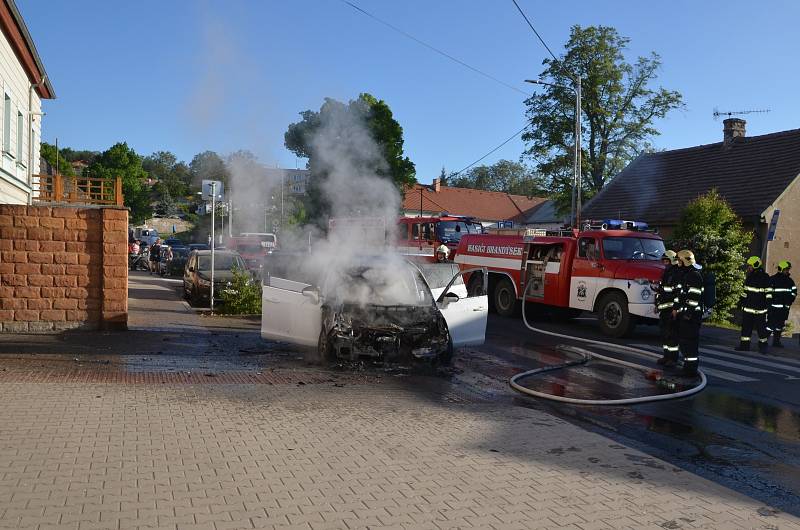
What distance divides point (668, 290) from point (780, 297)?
174 inches

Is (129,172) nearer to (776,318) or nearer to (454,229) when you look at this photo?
(454,229)

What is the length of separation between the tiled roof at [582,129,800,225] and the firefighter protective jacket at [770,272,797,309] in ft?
33.7

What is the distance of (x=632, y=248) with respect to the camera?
46.9ft

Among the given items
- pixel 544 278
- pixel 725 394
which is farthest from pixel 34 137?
pixel 725 394

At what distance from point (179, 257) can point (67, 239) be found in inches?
867

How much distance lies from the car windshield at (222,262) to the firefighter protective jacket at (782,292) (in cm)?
1233

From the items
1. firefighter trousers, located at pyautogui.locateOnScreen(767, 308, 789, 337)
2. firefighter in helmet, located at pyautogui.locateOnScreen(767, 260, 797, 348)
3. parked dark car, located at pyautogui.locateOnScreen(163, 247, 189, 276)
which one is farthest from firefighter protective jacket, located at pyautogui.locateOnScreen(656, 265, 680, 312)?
parked dark car, located at pyautogui.locateOnScreen(163, 247, 189, 276)

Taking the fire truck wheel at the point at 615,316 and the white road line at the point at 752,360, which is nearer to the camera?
the white road line at the point at 752,360

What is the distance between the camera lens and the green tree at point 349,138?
14.5 meters

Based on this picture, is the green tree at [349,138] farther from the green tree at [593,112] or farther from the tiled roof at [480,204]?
the tiled roof at [480,204]

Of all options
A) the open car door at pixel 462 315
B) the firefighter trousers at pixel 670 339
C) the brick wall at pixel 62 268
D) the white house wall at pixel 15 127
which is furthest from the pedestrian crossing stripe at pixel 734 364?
the white house wall at pixel 15 127

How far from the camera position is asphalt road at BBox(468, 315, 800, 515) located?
18.1 feet

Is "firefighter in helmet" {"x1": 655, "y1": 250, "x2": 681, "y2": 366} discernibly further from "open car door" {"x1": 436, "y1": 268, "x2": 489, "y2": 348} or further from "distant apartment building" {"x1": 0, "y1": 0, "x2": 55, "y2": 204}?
"distant apartment building" {"x1": 0, "y1": 0, "x2": 55, "y2": 204}

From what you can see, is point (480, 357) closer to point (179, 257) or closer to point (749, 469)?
point (749, 469)
